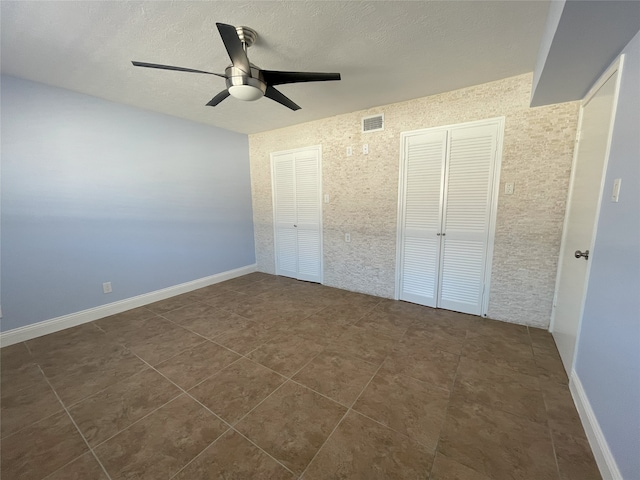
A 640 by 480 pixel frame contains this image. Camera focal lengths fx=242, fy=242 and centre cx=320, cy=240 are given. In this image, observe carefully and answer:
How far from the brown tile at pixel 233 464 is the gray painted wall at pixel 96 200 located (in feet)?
8.90

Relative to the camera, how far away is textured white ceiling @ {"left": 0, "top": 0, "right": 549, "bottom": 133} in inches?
61.2

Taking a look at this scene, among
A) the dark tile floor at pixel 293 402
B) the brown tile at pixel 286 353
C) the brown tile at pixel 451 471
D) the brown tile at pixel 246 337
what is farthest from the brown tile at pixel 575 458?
the brown tile at pixel 246 337

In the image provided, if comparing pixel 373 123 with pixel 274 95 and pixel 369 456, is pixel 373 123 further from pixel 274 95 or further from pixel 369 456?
pixel 369 456

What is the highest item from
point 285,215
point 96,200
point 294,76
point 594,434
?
point 294,76

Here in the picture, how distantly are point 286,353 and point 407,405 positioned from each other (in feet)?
3.55

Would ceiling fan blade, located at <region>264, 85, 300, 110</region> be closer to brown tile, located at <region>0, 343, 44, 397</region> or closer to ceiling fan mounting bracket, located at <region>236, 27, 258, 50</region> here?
ceiling fan mounting bracket, located at <region>236, 27, 258, 50</region>

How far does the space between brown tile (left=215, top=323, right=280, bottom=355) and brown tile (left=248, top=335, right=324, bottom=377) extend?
9 centimetres

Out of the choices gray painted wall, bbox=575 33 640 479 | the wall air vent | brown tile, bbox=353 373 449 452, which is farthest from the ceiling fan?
brown tile, bbox=353 373 449 452

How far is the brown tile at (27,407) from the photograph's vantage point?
1.54m

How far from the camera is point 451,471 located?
1.23m

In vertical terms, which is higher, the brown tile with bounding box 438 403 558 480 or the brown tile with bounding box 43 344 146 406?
the brown tile with bounding box 438 403 558 480

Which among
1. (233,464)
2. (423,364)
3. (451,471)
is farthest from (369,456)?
(423,364)

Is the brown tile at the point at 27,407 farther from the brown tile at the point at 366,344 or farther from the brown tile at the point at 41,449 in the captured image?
the brown tile at the point at 366,344

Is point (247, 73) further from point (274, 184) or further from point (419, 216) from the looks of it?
point (274, 184)
